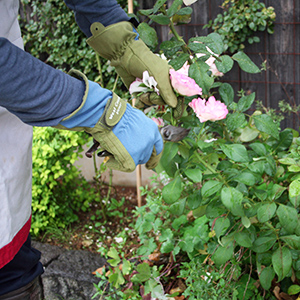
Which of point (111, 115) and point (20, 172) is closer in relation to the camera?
point (111, 115)

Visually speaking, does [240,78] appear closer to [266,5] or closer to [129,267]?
[266,5]

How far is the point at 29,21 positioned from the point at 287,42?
8.31ft

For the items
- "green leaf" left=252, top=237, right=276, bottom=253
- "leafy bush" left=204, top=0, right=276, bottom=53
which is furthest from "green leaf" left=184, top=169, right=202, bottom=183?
"leafy bush" left=204, top=0, right=276, bottom=53

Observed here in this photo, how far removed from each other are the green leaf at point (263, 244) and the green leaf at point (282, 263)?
0.16 ft

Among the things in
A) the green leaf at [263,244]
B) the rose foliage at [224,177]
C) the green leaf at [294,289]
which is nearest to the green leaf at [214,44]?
the rose foliage at [224,177]

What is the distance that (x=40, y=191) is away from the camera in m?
2.59

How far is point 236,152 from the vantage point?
4.60ft

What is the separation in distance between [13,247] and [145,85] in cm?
72

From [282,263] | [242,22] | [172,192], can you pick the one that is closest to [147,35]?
[172,192]

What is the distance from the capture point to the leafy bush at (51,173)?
8.50ft

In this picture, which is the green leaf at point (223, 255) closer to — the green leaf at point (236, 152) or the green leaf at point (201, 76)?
the green leaf at point (236, 152)

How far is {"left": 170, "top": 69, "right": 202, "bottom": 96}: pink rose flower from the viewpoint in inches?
51.3

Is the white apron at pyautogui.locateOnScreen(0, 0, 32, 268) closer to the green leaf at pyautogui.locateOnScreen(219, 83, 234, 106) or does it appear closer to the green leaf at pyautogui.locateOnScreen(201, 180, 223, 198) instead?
the green leaf at pyautogui.locateOnScreen(201, 180, 223, 198)

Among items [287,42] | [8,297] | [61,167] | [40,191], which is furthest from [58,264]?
[287,42]
